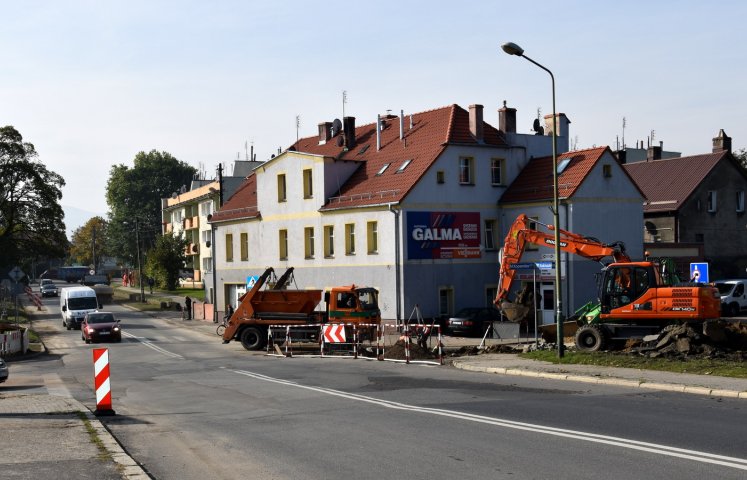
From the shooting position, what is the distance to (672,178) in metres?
58.9

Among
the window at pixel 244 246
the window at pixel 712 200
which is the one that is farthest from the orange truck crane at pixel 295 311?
the window at pixel 712 200

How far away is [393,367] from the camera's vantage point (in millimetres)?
26891

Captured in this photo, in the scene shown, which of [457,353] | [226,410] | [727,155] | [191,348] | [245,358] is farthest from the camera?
[727,155]

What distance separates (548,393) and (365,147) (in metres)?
33.6

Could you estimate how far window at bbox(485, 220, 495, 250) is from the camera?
4453 cm

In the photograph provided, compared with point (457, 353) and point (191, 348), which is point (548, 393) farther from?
point (191, 348)

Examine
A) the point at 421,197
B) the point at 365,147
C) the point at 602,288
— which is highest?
the point at 365,147

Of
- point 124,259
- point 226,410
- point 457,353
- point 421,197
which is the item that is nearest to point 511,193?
point 421,197

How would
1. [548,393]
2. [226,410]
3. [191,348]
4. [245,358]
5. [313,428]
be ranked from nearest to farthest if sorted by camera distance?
1. [313,428]
2. [226,410]
3. [548,393]
4. [245,358]
5. [191,348]

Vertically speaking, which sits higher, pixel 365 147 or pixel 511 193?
pixel 365 147

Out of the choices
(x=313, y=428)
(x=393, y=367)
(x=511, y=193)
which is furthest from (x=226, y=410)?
(x=511, y=193)

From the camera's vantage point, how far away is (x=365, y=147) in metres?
50.8

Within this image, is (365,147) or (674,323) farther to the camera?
(365,147)

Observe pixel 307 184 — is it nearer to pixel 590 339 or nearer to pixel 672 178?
pixel 590 339
